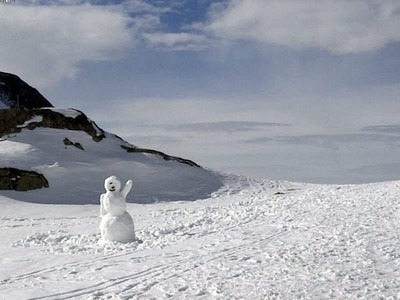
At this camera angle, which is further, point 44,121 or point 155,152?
point 155,152

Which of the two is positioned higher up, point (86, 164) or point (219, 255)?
point (86, 164)

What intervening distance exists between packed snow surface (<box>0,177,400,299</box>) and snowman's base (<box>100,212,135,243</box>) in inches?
15.2

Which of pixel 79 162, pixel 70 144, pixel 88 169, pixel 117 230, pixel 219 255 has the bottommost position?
pixel 219 255

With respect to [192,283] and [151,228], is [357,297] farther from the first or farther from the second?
[151,228]

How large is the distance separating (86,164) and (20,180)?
5.03 meters

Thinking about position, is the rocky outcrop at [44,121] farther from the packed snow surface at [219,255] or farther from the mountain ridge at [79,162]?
the packed snow surface at [219,255]

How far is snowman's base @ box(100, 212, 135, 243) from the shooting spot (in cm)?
1499

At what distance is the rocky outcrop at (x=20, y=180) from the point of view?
28614 mm

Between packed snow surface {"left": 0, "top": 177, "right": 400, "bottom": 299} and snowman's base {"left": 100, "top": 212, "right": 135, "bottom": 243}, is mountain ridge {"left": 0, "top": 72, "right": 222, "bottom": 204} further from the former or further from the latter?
snowman's base {"left": 100, "top": 212, "right": 135, "bottom": 243}

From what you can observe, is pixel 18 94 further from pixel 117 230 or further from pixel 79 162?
pixel 117 230

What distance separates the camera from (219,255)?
1271 centimetres

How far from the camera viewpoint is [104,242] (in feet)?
49.1

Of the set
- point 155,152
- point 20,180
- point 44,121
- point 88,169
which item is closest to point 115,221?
point 20,180

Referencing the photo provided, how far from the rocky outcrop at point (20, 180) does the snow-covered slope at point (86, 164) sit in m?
0.49
